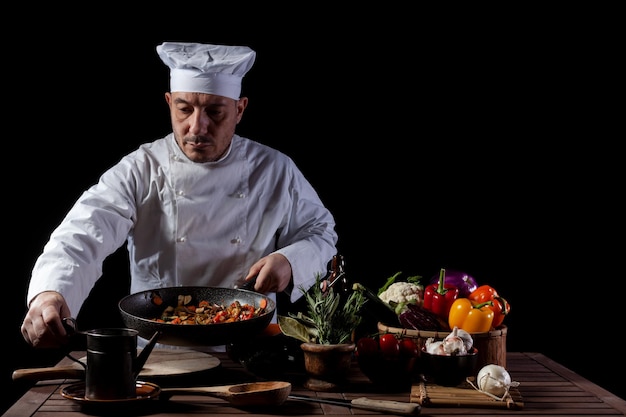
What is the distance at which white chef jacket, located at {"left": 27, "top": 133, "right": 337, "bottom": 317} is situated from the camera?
3625 mm

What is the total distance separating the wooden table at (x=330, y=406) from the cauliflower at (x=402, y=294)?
0.31m

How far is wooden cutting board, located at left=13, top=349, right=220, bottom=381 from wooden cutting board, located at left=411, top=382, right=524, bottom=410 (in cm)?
67

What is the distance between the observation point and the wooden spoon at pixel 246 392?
2387 millimetres

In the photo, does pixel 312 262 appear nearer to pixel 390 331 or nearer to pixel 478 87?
pixel 390 331

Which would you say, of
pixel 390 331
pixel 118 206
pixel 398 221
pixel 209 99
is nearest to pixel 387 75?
pixel 398 221

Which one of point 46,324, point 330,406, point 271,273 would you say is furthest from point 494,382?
point 46,324

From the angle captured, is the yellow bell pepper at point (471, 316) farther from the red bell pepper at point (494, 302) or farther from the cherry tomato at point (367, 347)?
the cherry tomato at point (367, 347)

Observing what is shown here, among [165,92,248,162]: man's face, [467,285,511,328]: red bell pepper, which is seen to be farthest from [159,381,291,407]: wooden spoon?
[165,92,248,162]: man's face

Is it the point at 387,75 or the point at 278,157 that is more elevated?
the point at 387,75

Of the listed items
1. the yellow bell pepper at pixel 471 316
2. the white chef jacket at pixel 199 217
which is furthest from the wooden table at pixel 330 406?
the white chef jacket at pixel 199 217

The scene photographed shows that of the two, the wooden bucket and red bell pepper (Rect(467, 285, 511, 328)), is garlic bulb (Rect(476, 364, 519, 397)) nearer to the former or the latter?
the wooden bucket

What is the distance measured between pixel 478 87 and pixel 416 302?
1.79 metres

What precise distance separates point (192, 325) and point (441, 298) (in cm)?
94

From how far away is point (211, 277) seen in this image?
374 cm
